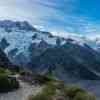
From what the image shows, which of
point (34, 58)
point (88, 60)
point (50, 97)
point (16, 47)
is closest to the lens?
point (50, 97)

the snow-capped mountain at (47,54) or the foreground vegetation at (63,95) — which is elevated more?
the foreground vegetation at (63,95)

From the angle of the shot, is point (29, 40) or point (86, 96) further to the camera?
point (29, 40)

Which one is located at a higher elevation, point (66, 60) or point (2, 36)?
point (2, 36)

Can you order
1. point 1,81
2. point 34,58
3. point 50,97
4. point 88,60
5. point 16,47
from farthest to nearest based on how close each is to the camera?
point 88,60, point 34,58, point 16,47, point 1,81, point 50,97

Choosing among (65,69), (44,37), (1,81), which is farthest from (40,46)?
(1,81)

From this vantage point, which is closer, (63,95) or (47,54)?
(63,95)

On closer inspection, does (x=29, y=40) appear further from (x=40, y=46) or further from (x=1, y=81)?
(x=1, y=81)

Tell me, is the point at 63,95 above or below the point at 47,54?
above

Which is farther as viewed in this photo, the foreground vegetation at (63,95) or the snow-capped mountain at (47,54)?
the snow-capped mountain at (47,54)

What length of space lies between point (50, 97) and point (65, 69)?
446 ft

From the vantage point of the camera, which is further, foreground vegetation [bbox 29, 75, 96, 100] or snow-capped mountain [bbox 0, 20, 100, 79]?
snow-capped mountain [bbox 0, 20, 100, 79]

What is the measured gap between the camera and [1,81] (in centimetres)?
1889

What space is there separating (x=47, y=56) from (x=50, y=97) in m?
163

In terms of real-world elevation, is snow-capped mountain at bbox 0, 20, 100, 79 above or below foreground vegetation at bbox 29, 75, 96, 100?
below
